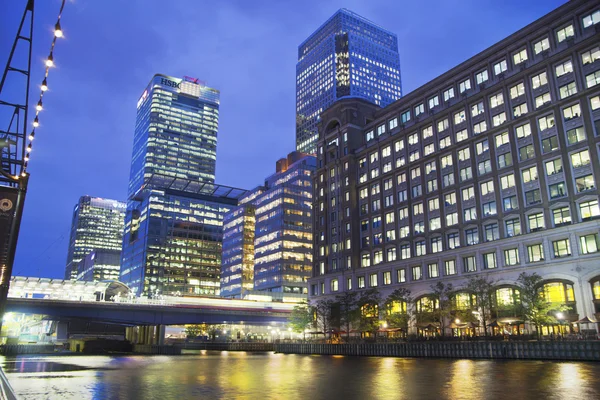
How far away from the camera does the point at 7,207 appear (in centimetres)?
2327

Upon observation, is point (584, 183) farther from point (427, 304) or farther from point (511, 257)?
point (427, 304)

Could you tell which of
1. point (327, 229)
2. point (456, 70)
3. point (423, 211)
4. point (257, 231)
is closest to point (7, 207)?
point (423, 211)

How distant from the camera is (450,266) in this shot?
90.8 m

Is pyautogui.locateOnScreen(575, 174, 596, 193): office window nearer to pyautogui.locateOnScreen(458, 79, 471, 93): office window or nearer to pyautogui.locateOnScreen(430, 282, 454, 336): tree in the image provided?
pyautogui.locateOnScreen(430, 282, 454, 336): tree

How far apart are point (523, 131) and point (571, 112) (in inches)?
324

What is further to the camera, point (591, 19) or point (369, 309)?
point (369, 309)

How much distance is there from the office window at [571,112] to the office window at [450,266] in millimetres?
31177

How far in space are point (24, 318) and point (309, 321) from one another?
393ft

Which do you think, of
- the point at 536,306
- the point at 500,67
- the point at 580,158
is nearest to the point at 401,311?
the point at 536,306

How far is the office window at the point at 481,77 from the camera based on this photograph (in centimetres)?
9300

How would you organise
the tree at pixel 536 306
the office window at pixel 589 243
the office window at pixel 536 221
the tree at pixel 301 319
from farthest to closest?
the tree at pixel 301 319 < the office window at pixel 536 221 < the office window at pixel 589 243 < the tree at pixel 536 306

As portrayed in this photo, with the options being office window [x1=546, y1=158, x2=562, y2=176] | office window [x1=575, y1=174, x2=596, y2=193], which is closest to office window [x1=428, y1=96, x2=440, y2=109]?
office window [x1=546, y1=158, x2=562, y2=176]

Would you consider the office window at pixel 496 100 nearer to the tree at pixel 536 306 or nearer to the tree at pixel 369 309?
the tree at pixel 536 306

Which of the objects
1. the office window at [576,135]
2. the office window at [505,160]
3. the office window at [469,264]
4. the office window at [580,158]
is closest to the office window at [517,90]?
the office window at [505,160]
